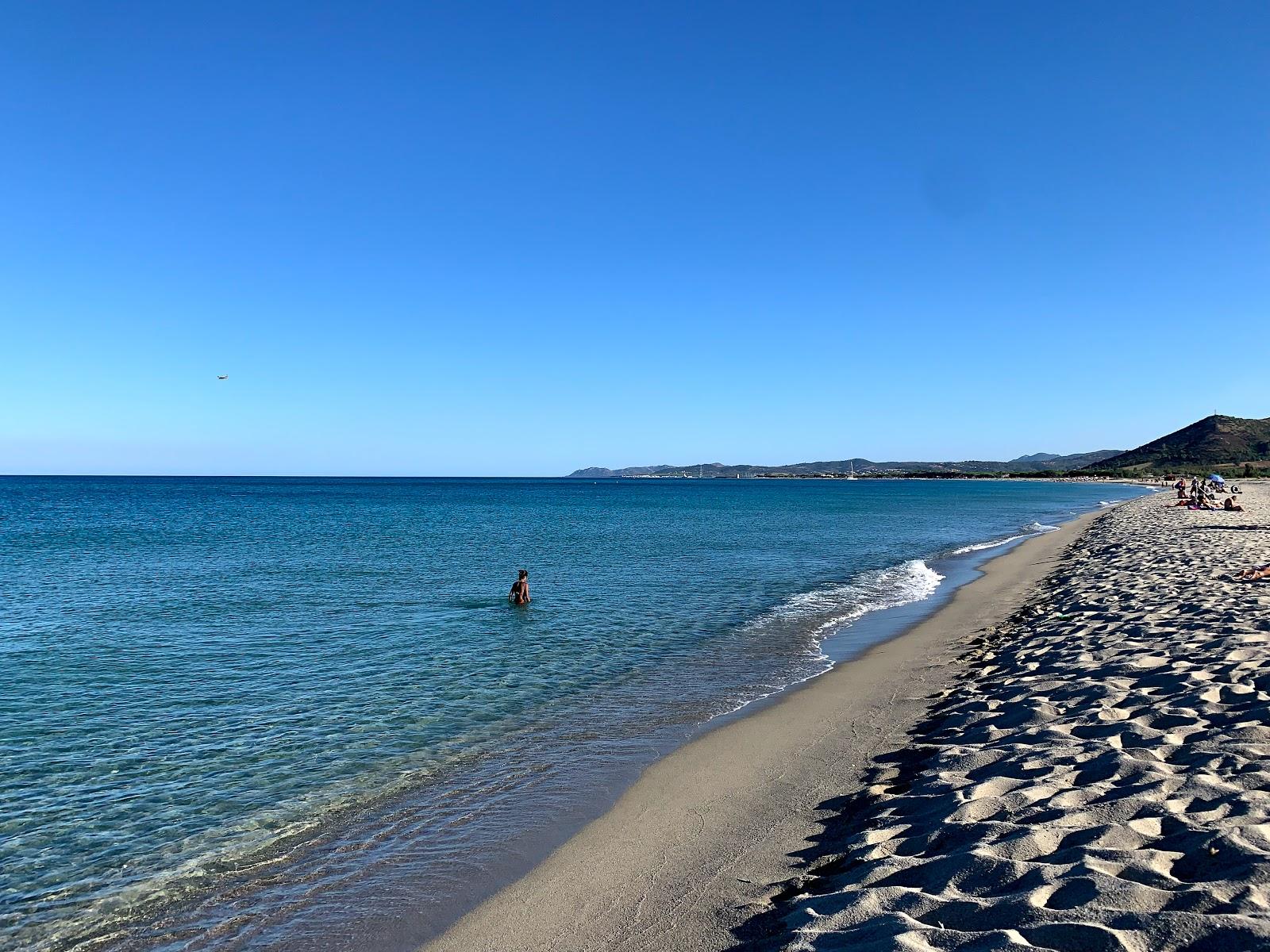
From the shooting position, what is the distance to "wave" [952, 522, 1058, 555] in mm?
36750

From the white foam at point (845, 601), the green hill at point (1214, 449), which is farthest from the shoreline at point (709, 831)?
the green hill at point (1214, 449)

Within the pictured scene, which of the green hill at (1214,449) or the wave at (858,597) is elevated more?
the green hill at (1214,449)

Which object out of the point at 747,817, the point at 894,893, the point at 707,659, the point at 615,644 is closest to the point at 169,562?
the point at 615,644

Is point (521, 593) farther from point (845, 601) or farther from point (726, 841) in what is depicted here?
point (726, 841)

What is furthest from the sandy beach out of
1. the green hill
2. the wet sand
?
the green hill

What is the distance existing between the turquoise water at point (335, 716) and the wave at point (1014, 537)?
7494 millimetres

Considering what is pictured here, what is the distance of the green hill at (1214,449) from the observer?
157375mm

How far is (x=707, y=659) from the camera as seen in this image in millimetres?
14938

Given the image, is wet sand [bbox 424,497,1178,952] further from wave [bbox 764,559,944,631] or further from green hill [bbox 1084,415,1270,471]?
green hill [bbox 1084,415,1270,471]

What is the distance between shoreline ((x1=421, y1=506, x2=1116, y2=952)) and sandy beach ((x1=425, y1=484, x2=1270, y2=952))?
26mm

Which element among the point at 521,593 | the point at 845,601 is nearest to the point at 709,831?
the point at 521,593

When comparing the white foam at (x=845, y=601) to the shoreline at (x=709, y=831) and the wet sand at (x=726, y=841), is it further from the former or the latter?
the wet sand at (x=726, y=841)

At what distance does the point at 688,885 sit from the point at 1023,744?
3584 millimetres

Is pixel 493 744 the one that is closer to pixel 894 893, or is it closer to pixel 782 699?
pixel 782 699
